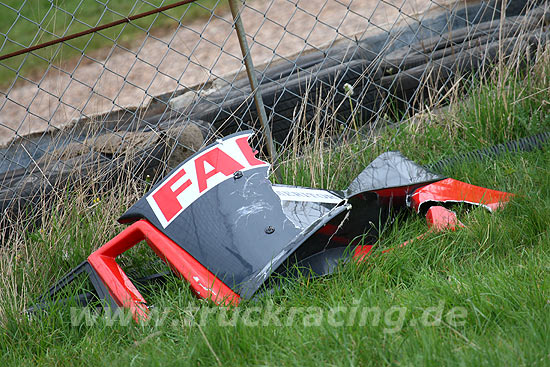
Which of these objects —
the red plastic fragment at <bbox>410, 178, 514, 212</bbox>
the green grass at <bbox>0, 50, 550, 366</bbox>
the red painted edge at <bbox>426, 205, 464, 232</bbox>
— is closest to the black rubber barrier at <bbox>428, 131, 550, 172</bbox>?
the green grass at <bbox>0, 50, 550, 366</bbox>

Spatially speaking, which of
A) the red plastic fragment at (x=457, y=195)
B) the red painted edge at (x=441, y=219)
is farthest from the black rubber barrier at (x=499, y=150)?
the red painted edge at (x=441, y=219)

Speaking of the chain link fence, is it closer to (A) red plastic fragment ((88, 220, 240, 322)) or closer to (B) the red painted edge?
(A) red plastic fragment ((88, 220, 240, 322))

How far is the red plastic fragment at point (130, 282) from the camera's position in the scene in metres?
2.25

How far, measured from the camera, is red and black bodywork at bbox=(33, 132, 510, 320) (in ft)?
7.44

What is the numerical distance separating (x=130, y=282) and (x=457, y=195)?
1471mm

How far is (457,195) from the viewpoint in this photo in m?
2.70

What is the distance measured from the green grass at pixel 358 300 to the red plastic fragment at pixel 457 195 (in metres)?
0.06

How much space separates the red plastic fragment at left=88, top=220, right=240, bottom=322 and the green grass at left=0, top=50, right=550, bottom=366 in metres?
0.06

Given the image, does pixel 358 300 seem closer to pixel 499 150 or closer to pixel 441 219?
pixel 441 219

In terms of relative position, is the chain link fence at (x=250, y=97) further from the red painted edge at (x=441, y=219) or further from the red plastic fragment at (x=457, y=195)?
the red painted edge at (x=441, y=219)

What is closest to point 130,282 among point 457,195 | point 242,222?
point 242,222

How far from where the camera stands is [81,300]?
8.26 feet

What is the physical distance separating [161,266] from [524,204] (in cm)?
162

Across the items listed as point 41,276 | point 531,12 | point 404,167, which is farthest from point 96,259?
point 531,12
